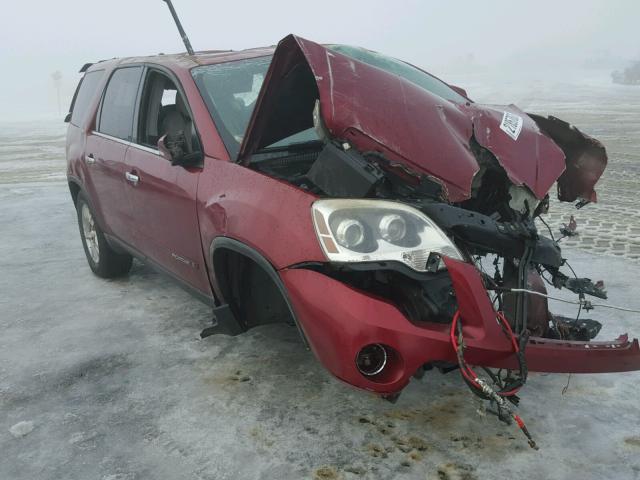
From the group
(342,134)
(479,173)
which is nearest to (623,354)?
(479,173)

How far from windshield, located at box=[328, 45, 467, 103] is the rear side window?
7.27ft

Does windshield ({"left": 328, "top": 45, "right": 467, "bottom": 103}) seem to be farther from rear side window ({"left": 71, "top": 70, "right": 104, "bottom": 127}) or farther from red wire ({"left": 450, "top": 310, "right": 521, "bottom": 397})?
rear side window ({"left": 71, "top": 70, "right": 104, "bottom": 127})

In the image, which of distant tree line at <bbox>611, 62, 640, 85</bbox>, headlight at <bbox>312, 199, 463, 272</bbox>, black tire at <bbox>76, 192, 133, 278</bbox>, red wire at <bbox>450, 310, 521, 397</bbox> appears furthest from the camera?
distant tree line at <bbox>611, 62, 640, 85</bbox>

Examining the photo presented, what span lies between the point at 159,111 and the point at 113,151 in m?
0.52

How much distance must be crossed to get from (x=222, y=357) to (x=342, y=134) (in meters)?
1.66

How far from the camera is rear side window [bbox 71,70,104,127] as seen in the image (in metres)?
5.09

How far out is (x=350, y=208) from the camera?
249 centimetres

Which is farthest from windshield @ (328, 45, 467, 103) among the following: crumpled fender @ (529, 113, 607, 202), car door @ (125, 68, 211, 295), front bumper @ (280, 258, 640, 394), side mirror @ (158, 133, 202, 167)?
front bumper @ (280, 258, 640, 394)

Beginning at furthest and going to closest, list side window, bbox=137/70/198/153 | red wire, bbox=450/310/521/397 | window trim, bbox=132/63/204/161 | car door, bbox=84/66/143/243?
car door, bbox=84/66/143/243 < side window, bbox=137/70/198/153 < window trim, bbox=132/63/204/161 < red wire, bbox=450/310/521/397

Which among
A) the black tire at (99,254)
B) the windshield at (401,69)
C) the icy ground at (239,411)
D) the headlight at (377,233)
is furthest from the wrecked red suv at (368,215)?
the black tire at (99,254)

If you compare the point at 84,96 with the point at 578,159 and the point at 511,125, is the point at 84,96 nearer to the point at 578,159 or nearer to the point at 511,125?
the point at 511,125

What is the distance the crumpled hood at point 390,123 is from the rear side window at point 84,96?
2.68 m

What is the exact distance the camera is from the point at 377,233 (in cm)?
246

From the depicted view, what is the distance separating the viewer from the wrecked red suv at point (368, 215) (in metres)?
2.33
